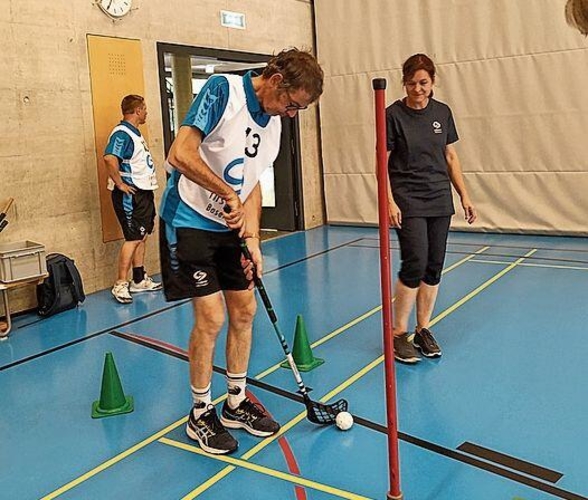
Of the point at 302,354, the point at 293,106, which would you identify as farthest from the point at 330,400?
the point at 293,106

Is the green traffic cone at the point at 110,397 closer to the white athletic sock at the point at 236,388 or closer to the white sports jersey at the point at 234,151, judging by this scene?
the white athletic sock at the point at 236,388

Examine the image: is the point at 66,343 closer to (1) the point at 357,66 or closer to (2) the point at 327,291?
(2) the point at 327,291

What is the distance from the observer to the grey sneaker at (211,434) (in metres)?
2.50

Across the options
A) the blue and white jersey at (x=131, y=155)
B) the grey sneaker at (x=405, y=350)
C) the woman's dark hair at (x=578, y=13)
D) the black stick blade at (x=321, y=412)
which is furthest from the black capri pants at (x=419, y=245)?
the blue and white jersey at (x=131, y=155)

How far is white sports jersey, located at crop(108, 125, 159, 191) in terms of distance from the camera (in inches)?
193

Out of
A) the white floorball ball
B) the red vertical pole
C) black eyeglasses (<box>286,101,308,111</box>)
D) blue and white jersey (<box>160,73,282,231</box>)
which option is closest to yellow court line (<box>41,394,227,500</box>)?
the white floorball ball

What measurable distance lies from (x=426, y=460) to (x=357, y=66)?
567 centimetres

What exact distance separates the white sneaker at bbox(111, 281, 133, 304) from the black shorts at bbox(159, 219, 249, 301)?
247cm

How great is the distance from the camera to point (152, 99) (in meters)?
5.57

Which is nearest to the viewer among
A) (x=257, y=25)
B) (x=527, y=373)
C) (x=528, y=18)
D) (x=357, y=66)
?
(x=527, y=373)

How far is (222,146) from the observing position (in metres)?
2.34

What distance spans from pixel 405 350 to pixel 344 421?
0.80 metres

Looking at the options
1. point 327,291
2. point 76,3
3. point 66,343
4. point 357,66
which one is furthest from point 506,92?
point 66,343

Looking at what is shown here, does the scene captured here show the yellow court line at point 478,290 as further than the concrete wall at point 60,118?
No
